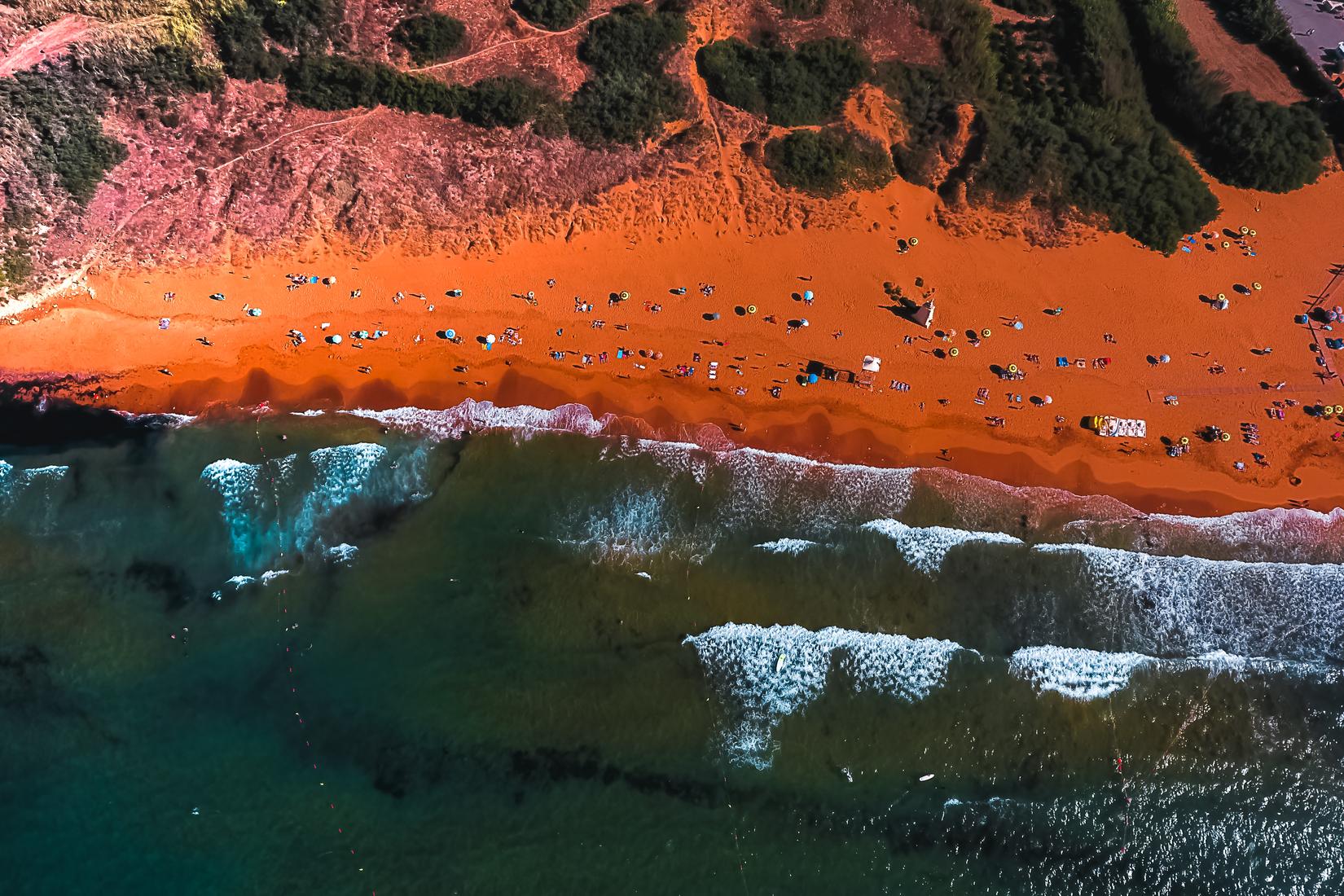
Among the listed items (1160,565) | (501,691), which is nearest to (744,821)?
(501,691)

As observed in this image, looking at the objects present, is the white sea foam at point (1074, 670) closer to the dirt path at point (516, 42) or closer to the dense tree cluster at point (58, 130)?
the dirt path at point (516, 42)

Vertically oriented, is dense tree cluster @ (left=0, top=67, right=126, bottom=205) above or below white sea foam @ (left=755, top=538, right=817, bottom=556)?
above

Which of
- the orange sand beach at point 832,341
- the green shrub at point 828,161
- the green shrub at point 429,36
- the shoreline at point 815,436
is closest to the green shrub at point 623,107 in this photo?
the orange sand beach at point 832,341

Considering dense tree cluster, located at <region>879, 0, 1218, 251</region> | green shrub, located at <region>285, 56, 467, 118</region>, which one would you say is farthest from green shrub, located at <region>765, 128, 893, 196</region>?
green shrub, located at <region>285, 56, 467, 118</region>

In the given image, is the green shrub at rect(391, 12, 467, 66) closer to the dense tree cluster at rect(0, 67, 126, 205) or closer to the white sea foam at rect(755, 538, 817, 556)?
the dense tree cluster at rect(0, 67, 126, 205)

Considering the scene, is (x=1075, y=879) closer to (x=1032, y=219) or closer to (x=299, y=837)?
(x=1032, y=219)

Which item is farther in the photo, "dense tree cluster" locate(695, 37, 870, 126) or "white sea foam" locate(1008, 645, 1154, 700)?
"dense tree cluster" locate(695, 37, 870, 126)

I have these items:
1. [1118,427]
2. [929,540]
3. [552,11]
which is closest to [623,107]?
[552,11]
